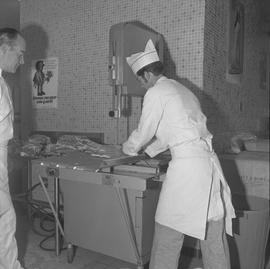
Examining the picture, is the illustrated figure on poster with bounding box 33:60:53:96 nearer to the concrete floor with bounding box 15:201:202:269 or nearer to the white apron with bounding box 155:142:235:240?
the concrete floor with bounding box 15:201:202:269

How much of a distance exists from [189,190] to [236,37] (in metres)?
1.38

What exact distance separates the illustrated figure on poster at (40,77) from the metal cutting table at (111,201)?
1230 mm

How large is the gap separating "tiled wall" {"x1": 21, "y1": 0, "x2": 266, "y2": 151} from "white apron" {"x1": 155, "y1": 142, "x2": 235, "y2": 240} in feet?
1.82

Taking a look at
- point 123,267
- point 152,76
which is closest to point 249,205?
point 123,267

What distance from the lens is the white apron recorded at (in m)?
1.35

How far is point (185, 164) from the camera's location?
137cm

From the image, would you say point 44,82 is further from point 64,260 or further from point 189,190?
point 189,190

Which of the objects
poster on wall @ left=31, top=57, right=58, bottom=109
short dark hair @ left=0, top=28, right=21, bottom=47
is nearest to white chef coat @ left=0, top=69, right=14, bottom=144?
short dark hair @ left=0, top=28, right=21, bottom=47

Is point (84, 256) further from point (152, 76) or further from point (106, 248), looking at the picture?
point (152, 76)

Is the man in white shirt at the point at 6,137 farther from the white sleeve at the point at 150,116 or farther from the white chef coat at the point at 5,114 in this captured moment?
the white sleeve at the point at 150,116

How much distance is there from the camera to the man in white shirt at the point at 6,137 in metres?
1.58

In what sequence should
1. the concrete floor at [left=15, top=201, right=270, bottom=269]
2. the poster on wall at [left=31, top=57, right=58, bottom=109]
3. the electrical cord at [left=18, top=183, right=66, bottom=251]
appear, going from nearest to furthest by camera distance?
the concrete floor at [left=15, top=201, right=270, bottom=269] → the electrical cord at [left=18, top=183, right=66, bottom=251] → the poster on wall at [left=31, top=57, right=58, bottom=109]

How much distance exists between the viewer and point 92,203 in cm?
181

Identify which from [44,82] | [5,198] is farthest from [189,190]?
[44,82]
